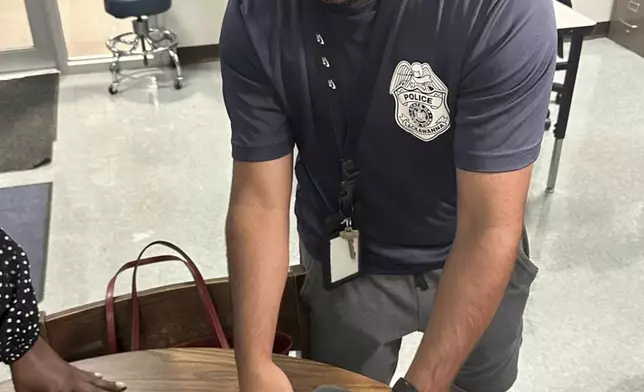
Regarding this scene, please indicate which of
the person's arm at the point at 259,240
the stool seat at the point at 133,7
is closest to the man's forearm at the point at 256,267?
the person's arm at the point at 259,240

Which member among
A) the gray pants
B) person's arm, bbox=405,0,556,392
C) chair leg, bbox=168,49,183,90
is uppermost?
person's arm, bbox=405,0,556,392

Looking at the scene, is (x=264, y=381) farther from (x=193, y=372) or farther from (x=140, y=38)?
(x=140, y=38)

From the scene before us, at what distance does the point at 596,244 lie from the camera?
8.41 feet

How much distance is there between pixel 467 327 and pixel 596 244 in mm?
1761

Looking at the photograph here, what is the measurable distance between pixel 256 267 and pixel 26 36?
346 cm

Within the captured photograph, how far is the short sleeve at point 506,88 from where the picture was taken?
2.84 ft

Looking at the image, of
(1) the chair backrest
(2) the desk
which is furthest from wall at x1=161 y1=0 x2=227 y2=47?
(1) the chair backrest

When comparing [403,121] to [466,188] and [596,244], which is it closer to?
[466,188]

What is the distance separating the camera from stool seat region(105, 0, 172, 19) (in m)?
3.45

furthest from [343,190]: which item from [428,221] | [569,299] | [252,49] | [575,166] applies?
[575,166]

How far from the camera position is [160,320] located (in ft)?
3.98

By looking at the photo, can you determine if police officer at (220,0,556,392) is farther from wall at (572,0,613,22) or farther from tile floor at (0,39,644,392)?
wall at (572,0,613,22)

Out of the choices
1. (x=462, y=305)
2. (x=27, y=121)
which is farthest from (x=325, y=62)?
(x=27, y=121)

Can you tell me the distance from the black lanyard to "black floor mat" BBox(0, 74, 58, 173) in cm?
240
